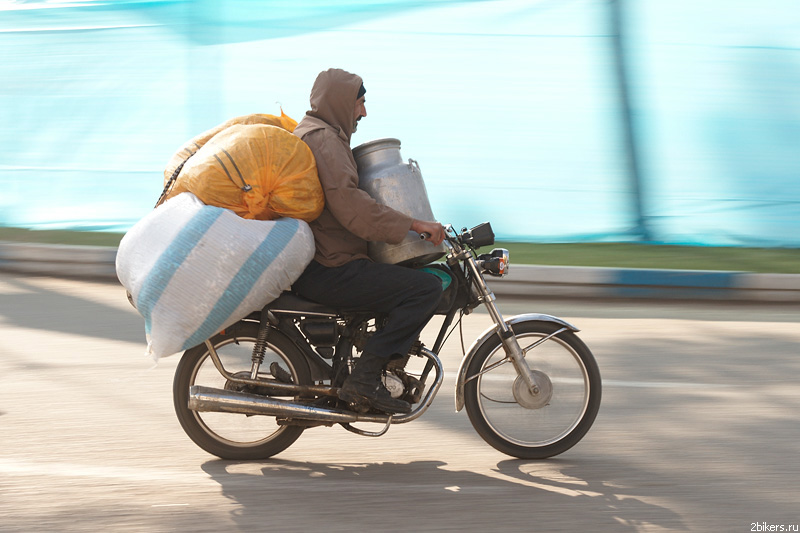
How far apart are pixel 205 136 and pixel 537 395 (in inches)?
79.0

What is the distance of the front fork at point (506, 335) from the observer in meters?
4.63

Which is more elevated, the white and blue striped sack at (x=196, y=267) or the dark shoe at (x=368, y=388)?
the white and blue striped sack at (x=196, y=267)

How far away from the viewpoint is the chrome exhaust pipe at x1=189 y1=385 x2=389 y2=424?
14.6 ft

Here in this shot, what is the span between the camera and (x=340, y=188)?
4320mm

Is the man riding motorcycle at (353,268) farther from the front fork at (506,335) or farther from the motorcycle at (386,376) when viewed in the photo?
the front fork at (506,335)

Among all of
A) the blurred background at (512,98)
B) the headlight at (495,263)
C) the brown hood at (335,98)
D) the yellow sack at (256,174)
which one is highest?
the blurred background at (512,98)

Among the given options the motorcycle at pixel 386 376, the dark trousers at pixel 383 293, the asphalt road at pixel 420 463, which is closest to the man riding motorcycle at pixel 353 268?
the dark trousers at pixel 383 293

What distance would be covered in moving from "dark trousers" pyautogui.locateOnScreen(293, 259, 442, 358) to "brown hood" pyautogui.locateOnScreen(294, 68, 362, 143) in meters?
0.63

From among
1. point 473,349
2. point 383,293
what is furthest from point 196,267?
point 473,349

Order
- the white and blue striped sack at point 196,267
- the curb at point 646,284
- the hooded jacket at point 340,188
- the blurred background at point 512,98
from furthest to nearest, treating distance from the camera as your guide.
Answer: the blurred background at point 512,98 < the curb at point 646,284 < the hooded jacket at point 340,188 < the white and blue striped sack at point 196,267

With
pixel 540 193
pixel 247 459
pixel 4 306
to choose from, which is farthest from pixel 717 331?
pixel 4 306

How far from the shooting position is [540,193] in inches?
389
